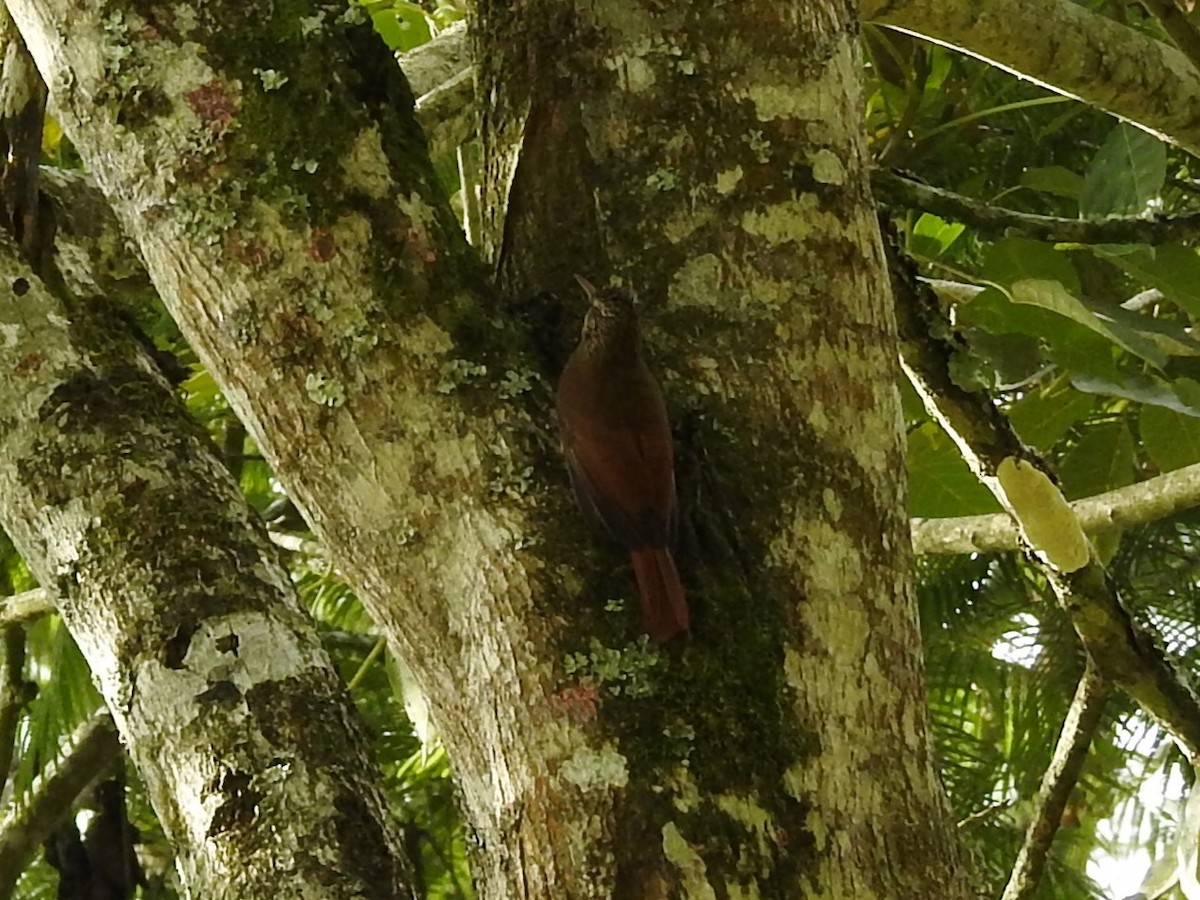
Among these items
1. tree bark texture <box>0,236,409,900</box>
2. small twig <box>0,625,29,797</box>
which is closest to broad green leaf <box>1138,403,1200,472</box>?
tree bark texture <box>0,236,409,900</box>

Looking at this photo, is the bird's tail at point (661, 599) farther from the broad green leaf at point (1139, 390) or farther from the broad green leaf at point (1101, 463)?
the broad green leaf at point (1101, 463)

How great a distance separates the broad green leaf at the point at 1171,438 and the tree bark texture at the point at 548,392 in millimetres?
689

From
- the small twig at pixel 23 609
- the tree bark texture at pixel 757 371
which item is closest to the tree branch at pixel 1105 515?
the tree bark texture at pixel 757 371

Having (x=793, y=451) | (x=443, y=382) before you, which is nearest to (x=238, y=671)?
(x=443, y=382)

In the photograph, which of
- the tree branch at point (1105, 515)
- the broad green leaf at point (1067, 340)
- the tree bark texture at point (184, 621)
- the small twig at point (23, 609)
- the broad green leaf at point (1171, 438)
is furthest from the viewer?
the small twig at point (23, 609)

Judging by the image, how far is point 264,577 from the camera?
1.01 metres

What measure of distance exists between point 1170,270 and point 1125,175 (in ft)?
1.62

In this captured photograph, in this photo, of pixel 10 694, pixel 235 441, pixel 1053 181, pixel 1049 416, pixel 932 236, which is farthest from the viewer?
pixel 235 441

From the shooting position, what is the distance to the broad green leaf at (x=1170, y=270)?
1.18 m

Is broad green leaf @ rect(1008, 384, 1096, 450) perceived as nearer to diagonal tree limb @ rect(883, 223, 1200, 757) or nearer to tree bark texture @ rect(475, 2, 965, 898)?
diagonal tree limb @ rect(883, 223, 1200, 757)

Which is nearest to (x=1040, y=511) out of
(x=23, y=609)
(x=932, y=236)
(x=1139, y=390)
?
(x=1139, y=390)

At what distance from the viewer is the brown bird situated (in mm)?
798

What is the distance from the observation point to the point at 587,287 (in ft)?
3.02

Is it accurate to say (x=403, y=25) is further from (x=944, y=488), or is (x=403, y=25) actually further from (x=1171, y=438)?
(x=1171, y=438)
